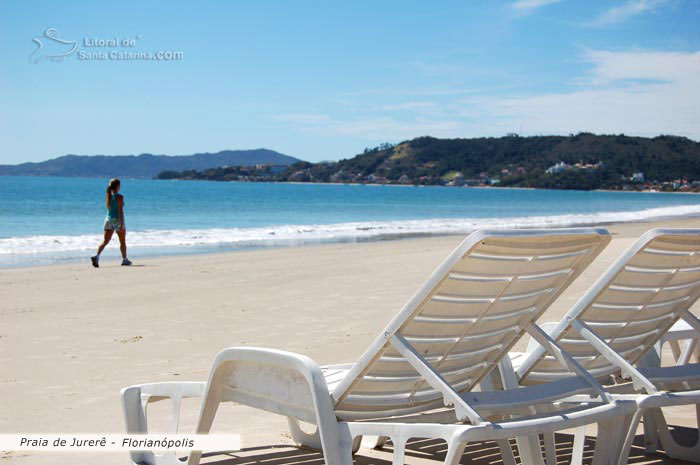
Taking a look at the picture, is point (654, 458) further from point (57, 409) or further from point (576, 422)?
point (57, 409)

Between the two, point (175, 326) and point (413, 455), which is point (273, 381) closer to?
point (413, 455)

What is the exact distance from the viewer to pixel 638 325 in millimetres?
3727

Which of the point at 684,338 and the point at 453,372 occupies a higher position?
the point at 453,372

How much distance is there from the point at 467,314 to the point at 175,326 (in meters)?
5.48

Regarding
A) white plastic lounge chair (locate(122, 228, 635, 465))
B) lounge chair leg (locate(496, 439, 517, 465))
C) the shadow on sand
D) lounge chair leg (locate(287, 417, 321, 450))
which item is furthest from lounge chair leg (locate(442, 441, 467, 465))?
lounge chair leg (locate(287, 417, 321, 450))

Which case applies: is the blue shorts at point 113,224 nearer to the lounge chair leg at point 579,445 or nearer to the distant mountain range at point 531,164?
the lounge chair leg at point 579,445

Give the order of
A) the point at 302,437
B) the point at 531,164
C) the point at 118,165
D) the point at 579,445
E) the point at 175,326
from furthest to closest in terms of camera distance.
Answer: the point at 118,165, the point at 531,164, the point at 175,326, the point at 302,437, the point at 579,445

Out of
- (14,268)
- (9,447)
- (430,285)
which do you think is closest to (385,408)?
(430,285)

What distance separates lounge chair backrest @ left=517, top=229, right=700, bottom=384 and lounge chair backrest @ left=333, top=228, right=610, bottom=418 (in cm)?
27

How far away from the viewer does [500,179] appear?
427 feet

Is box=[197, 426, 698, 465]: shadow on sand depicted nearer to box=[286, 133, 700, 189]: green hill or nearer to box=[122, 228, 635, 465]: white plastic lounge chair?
box=[122, 228, 635, 465]: white plastic lounge chair

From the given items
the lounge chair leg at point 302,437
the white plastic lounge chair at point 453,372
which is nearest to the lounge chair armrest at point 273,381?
the white plastic lounge chair at point 453,372

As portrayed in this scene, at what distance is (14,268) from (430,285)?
1358 centimetres

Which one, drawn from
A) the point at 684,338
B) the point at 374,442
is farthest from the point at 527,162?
the point at 374,442
